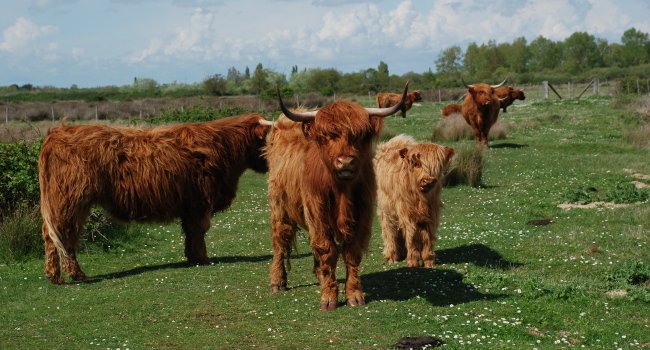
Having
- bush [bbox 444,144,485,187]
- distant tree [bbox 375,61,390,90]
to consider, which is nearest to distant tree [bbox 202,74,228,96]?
distant tree [bbox 375,61,390,90]

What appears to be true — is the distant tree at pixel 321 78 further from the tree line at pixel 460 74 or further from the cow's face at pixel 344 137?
the cow's face at pixel 344 137

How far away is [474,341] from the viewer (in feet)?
23.0

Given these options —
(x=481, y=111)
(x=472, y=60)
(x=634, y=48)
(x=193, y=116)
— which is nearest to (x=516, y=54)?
(x=472, y=60)

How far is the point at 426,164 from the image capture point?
35.5 feet

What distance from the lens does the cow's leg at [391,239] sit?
11422 mm

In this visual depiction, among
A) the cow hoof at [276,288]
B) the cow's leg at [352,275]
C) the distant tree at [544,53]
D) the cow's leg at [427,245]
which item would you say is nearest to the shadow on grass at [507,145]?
the cow's leg at [427,245]

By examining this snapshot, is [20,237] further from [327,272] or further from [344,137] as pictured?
[344,137]

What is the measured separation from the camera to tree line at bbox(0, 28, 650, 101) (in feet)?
254

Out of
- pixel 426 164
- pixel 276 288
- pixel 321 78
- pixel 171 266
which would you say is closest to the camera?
pixel 276 288

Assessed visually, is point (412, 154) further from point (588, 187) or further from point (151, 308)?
point (588, 187)

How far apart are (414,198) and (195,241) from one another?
3.15 m

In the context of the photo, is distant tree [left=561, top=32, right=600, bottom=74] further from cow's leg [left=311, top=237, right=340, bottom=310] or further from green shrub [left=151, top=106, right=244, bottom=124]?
cow's leg [left=311, top=237, right=340, bottom=310]

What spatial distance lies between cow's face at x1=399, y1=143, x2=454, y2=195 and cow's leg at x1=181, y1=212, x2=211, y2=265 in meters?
3.07

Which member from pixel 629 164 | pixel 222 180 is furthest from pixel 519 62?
pixel 222 180
